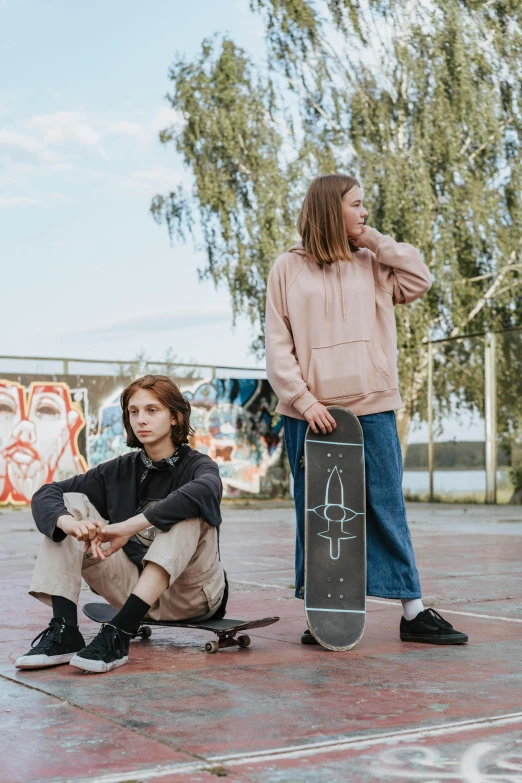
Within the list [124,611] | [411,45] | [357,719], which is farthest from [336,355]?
[411,45]

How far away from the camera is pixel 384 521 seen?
12.9 ft

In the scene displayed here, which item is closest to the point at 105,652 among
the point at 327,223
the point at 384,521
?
the point at 384,521

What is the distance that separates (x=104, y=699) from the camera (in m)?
2.88

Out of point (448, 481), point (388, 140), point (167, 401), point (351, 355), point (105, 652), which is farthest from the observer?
point (388, 140)

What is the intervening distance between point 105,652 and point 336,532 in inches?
41.1

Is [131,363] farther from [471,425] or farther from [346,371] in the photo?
[346,371]

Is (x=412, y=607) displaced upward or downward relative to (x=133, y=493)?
downward

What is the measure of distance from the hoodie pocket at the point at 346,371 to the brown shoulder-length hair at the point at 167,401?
21.0 inches

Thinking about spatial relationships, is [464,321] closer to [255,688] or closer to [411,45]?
[411,45]

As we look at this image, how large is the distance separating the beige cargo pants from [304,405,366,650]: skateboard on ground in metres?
0.38

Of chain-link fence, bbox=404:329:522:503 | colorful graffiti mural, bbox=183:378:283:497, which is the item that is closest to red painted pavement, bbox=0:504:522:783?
chain-link fence, bbox=404:329:522:503

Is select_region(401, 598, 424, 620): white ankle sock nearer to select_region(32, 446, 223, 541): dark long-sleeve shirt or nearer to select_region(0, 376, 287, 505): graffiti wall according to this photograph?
select_region(32, 446, 223, 541): dark long-sleeve shirt

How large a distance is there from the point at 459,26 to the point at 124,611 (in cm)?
2048

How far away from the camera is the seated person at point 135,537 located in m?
3.40
